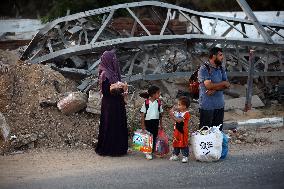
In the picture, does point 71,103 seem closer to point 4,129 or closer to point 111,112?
point 4,129

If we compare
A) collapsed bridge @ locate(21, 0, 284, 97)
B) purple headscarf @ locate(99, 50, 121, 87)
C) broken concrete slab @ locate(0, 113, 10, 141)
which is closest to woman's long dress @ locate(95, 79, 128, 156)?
purple headscarf @ locate(99, 50, 121, 87)

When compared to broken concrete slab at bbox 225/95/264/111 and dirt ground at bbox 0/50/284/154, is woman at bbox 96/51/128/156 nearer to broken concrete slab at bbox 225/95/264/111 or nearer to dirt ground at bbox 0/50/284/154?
dirt ground at bbox 0/50/284/154

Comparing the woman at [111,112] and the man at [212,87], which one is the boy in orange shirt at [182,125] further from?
the woman at [111,112]

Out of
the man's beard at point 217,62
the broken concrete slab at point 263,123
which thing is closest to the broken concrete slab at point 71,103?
the man's beard at point 217,62

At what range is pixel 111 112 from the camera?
22.6ft

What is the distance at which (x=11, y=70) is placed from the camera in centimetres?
896

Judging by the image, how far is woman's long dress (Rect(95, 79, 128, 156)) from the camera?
22.6 feet

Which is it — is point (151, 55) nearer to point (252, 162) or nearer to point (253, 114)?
point (253, 114)

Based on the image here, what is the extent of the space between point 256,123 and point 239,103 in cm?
166

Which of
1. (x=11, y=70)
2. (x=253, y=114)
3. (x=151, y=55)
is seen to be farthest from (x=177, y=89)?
(x=11, y=70)

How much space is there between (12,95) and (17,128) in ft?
3.30

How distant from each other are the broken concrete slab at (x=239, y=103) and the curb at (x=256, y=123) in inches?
53.3

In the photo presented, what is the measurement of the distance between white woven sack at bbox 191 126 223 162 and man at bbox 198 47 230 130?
0.34m

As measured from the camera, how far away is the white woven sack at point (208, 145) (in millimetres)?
6398
